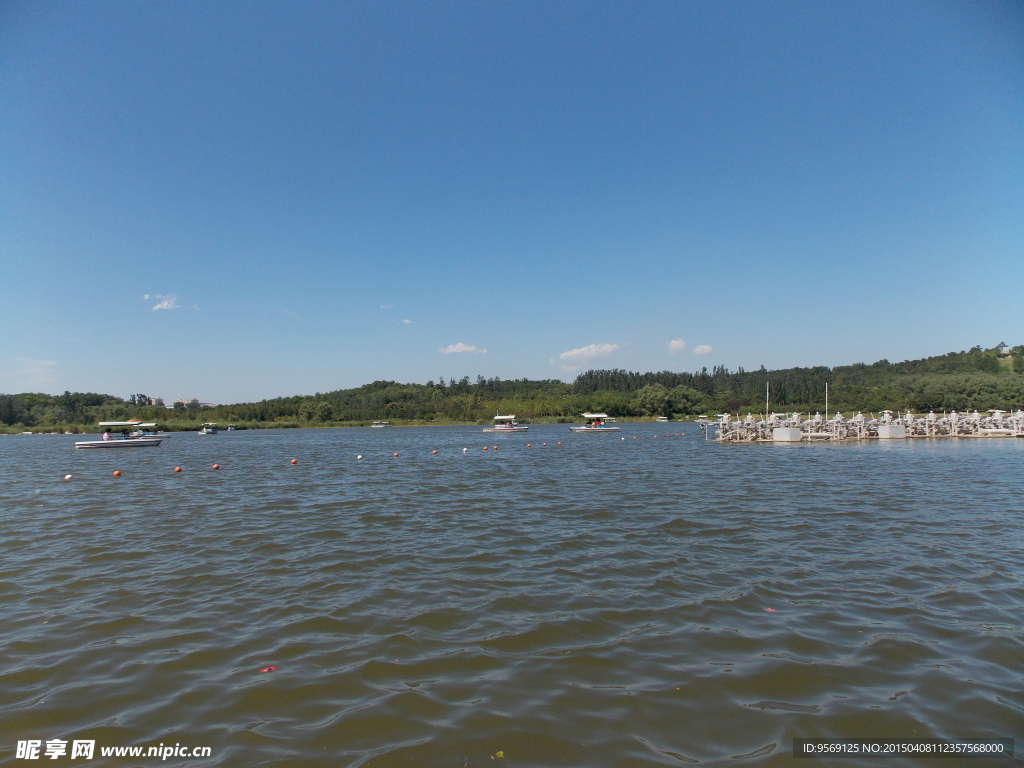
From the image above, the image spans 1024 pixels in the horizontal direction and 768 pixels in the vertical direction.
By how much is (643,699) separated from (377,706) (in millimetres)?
2468

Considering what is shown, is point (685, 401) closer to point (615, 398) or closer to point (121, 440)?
point (615, 398)

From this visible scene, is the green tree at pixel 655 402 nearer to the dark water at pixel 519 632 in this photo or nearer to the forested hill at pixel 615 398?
the forested hill at pixel 615 398

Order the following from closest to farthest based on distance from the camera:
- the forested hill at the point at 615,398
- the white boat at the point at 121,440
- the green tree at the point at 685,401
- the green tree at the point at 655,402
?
the white boat at the point at 121,440
the forested hill at the point at 615,398
the green tree at the point at 655,402
the green tree at the point at 685,401

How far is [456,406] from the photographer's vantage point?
153m

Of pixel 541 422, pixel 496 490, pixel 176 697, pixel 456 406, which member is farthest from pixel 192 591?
pixel 456 406

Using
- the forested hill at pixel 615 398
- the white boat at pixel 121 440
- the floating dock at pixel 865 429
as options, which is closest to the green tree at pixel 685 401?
the forested hill at pixel 615 398

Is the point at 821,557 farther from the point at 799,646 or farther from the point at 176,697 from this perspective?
the point at 176,697

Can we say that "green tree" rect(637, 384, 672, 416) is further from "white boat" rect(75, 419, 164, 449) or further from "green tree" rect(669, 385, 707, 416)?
"white boat" rect(75, 419, 164, 449)

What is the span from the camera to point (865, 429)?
44.6 meters

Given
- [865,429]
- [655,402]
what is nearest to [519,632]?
[865,429]

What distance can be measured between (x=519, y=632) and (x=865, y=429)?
47736 millimetres

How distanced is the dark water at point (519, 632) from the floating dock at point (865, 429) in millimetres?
30735

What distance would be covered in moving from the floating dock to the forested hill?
3990 cm

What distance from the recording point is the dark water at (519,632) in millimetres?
4598
